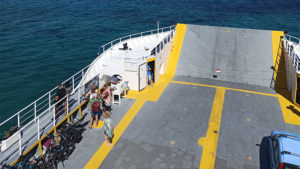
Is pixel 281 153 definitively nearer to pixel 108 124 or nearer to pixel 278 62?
pixel 108 124

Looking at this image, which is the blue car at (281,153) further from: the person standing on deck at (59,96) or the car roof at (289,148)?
the person standing on deck at (59,96)

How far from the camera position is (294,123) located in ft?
39.3

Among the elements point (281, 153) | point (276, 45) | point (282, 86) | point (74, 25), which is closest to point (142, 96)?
point (281, 153)

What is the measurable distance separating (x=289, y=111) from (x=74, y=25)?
38.5 meters

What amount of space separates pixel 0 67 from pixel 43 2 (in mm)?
38839

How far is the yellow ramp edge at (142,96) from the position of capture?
31.2 ft

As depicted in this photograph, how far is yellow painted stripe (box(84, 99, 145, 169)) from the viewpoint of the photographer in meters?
9.22

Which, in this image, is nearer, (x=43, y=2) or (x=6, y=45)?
(x=6, y=45)

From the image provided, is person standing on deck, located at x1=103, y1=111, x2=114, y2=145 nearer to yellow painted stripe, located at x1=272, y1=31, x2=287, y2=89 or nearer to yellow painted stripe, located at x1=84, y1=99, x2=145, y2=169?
yellow painted stripe, located at x1=84, y1=99, x2=145, y2=169

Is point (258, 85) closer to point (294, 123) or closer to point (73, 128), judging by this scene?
point (294, 123)

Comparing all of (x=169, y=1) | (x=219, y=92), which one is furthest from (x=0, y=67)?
(x=169, y=1)

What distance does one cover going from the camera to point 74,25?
42875mm

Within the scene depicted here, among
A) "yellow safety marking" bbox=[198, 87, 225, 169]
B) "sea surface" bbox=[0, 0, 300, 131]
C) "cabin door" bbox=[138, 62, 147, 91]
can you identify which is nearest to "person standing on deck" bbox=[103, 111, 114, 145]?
"yellow safety marking" bbox=[198, 87, 225, 169]

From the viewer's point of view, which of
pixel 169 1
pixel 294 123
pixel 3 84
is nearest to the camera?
pixel 294 123
